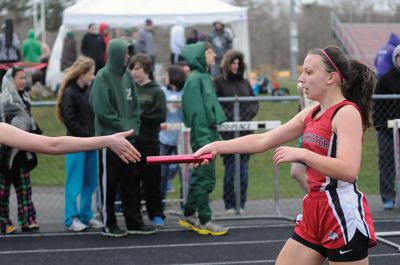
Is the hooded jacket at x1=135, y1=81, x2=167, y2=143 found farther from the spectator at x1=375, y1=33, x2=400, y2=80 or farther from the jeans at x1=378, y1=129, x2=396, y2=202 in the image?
the spectator at x1=375, y1=33, x2=400, y2=80

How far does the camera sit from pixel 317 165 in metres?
4.48

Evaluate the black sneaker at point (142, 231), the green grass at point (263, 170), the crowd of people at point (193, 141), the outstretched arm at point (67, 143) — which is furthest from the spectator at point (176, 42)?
the outstretched arm at point (67, 143)

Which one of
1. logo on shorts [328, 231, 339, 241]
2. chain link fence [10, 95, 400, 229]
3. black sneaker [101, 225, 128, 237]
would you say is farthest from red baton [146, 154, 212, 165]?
chain link fence [10, 95, 400, 229]

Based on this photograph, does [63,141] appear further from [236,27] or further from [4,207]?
[236,27]

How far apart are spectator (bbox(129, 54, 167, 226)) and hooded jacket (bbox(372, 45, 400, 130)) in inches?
109

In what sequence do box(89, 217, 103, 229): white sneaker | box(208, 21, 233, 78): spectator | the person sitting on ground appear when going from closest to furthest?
1. the person sitting on ground
2. box(89, 217, 103, 229): white sneaker
3. box(208, 21, 233, 78): spectator

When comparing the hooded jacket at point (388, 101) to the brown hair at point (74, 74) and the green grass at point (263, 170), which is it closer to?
the green grass at point (263, 170)

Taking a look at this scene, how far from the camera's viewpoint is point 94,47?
1697 cm

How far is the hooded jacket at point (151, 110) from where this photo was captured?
9.36 metres

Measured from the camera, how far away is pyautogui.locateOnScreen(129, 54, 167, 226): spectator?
9.38 metres

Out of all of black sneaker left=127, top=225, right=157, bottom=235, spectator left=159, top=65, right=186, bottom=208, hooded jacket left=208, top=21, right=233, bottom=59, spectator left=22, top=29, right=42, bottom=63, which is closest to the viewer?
black sneaker left=127, top=225, right=157, bottom=235

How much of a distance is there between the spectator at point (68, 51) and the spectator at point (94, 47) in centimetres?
243

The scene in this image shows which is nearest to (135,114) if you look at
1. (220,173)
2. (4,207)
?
(4,207)

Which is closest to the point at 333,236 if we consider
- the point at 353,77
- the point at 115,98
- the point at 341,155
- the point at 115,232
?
the point at 341,155
